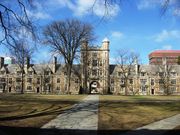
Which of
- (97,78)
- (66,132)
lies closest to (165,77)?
(97,78)

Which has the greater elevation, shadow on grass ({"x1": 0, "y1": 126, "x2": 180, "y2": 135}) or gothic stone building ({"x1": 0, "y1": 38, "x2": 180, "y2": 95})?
gothic stone building ({"x1": 0, "y1": 38, "x2": 180, "y2": 95})

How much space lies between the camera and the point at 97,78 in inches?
3954

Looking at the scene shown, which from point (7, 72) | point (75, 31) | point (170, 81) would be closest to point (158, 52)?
point (170, 81)

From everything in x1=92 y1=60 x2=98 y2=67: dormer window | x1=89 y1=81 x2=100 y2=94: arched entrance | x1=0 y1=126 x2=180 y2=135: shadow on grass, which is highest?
x1=92 y1=60 x2=98 y2=67: dormer window

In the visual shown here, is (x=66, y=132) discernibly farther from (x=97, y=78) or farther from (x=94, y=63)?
(x=94, y=63)

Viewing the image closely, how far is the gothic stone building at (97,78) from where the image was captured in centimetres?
10094

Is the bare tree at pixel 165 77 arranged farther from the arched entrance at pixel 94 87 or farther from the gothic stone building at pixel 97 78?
the arched entrance at pixel 94 87

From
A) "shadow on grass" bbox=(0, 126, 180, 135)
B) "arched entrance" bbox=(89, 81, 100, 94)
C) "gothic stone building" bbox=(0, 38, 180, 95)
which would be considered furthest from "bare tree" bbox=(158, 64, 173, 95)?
"shadow on grass" bbox=(0, 126, 180, 135)

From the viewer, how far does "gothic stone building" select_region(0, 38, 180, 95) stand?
331 ft

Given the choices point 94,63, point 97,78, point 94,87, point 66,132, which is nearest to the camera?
point 66,132

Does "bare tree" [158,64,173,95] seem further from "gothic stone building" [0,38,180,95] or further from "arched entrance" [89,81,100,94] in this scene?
"arched entrance" [89,81,100,94]

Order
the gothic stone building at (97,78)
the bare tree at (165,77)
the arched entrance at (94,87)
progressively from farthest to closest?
1. the arched entrance at (94,87)
2. the bare tree at (165,77)
3. the gothic stone building at (97,78)

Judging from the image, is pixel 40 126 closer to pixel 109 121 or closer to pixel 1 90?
pixel 109 121

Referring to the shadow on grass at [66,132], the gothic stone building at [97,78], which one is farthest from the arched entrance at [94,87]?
the shadow on grass at [66,132]
